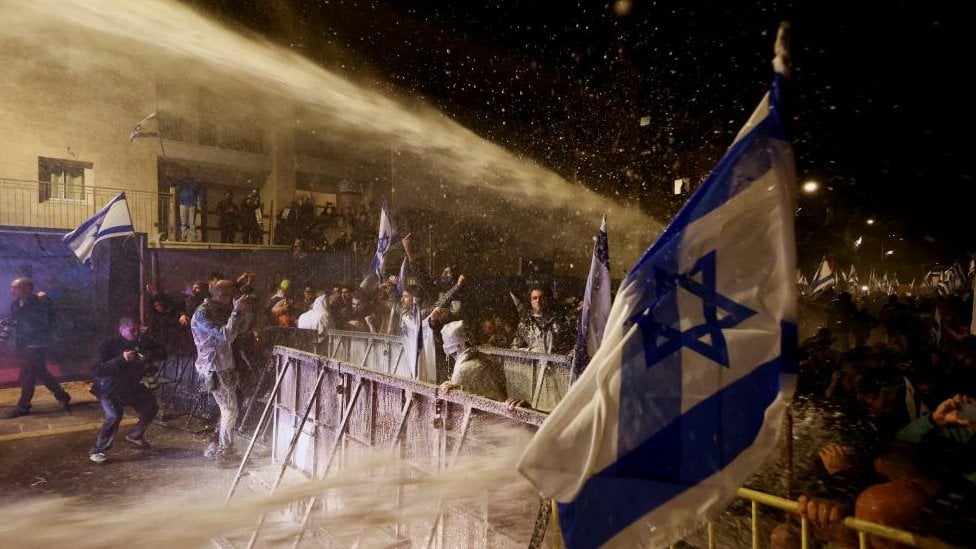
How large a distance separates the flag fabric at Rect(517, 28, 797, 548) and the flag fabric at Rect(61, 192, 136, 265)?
10.9m

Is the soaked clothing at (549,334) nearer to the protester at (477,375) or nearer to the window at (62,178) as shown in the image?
the protester at (477,375)

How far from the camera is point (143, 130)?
55.2ft

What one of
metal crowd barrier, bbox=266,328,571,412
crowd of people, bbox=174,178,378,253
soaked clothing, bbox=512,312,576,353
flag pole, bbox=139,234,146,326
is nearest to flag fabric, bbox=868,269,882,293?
crowd of people, bbox=174,178,378,253

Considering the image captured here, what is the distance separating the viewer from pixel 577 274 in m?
20.9

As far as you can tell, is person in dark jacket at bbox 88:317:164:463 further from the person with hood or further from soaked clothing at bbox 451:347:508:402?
soaked clothing at bbox 451:347:508:402

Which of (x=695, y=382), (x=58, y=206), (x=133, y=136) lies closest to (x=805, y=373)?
(x=695, y=382)

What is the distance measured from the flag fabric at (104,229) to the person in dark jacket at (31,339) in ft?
4.60

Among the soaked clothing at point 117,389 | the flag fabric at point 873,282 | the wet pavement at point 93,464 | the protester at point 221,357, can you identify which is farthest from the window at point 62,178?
the flag fabric at point 873,282

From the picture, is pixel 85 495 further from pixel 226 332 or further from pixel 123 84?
pixel 123 84

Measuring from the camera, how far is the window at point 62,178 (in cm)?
1549

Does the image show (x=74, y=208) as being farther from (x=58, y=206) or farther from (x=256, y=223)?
(x=256, y=223)

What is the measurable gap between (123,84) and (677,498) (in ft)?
66.0

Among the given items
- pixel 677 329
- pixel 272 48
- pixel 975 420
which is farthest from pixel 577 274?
pixel 677 329

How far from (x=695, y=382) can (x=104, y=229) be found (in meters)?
11.5
